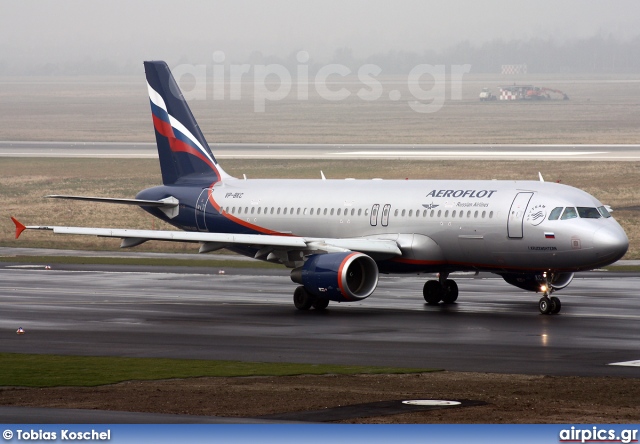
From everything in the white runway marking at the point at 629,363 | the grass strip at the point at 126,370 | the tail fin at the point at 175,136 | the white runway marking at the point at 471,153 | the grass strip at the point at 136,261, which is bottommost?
the grass strip at the point at 126,370

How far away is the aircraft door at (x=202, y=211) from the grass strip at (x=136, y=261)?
30.5 feet

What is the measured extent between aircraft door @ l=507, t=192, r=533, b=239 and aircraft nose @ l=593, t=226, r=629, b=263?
7.82 feet

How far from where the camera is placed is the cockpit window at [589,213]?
38.7m

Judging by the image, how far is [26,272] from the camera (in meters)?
52.8

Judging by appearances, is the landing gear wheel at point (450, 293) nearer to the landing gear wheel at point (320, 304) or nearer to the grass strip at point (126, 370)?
the landing gear wheel at point (320, 304)

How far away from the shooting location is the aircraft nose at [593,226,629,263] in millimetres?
37656

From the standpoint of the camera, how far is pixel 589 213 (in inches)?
1528

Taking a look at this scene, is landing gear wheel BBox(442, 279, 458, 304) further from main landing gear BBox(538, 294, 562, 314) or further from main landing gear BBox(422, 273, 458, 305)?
main landing gear BBox(538, 294, 562, 314)

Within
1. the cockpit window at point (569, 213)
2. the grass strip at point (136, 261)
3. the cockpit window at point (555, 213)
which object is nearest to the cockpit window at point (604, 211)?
the cockpit window at point (569, 213)

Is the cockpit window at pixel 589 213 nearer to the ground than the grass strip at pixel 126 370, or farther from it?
farther from it

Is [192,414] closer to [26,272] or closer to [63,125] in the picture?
[26,272]

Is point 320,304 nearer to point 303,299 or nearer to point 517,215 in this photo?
point 303,299

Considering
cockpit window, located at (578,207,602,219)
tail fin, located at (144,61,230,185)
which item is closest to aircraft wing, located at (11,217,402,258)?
cockpit window, located at (578,207,602,219)

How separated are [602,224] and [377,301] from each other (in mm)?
8525
